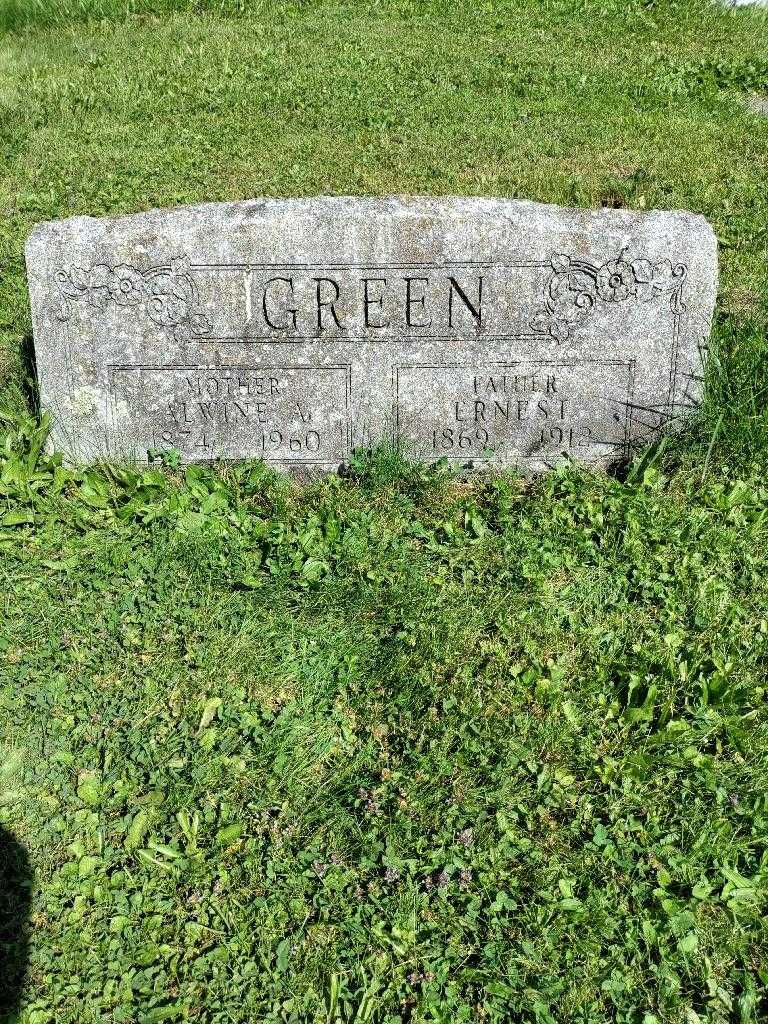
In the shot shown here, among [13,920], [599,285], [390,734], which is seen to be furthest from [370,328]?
[13,920]

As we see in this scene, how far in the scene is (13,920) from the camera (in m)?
2.70

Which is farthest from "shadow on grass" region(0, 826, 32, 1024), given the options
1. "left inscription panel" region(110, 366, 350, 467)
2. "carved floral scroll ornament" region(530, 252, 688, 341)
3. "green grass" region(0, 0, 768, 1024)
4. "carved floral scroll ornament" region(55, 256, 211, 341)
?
"carved floral scroll ornament" region(530, 252, 688, 341)

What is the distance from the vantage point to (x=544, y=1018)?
7.90 feet

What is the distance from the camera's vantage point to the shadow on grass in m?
2.53

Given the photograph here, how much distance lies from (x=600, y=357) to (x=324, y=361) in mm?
1306

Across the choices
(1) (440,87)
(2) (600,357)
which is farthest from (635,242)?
(1) (440,87)

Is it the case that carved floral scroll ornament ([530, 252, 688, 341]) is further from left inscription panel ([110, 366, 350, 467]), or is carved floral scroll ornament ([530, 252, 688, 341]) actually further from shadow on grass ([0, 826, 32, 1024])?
shadow on grass ([0, 826, 32, 1024])

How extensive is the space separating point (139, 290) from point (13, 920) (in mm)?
2700

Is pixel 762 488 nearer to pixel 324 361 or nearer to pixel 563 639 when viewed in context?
pixel 563 639

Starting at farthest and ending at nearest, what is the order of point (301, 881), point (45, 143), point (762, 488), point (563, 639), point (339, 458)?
point (45, 143)
point (339, 458)
point (762, 488)
point (563, 639)
point (301, 881)

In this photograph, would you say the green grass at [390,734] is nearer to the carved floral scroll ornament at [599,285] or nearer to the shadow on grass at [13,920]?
the shadow on grass at [13,920]

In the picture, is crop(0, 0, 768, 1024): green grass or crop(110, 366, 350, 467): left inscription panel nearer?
crop(0, 0, 768, 1024): green grass

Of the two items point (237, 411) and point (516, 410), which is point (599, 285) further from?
point (237, 411)

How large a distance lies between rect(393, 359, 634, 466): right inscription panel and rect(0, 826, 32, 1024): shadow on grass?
244 cm
